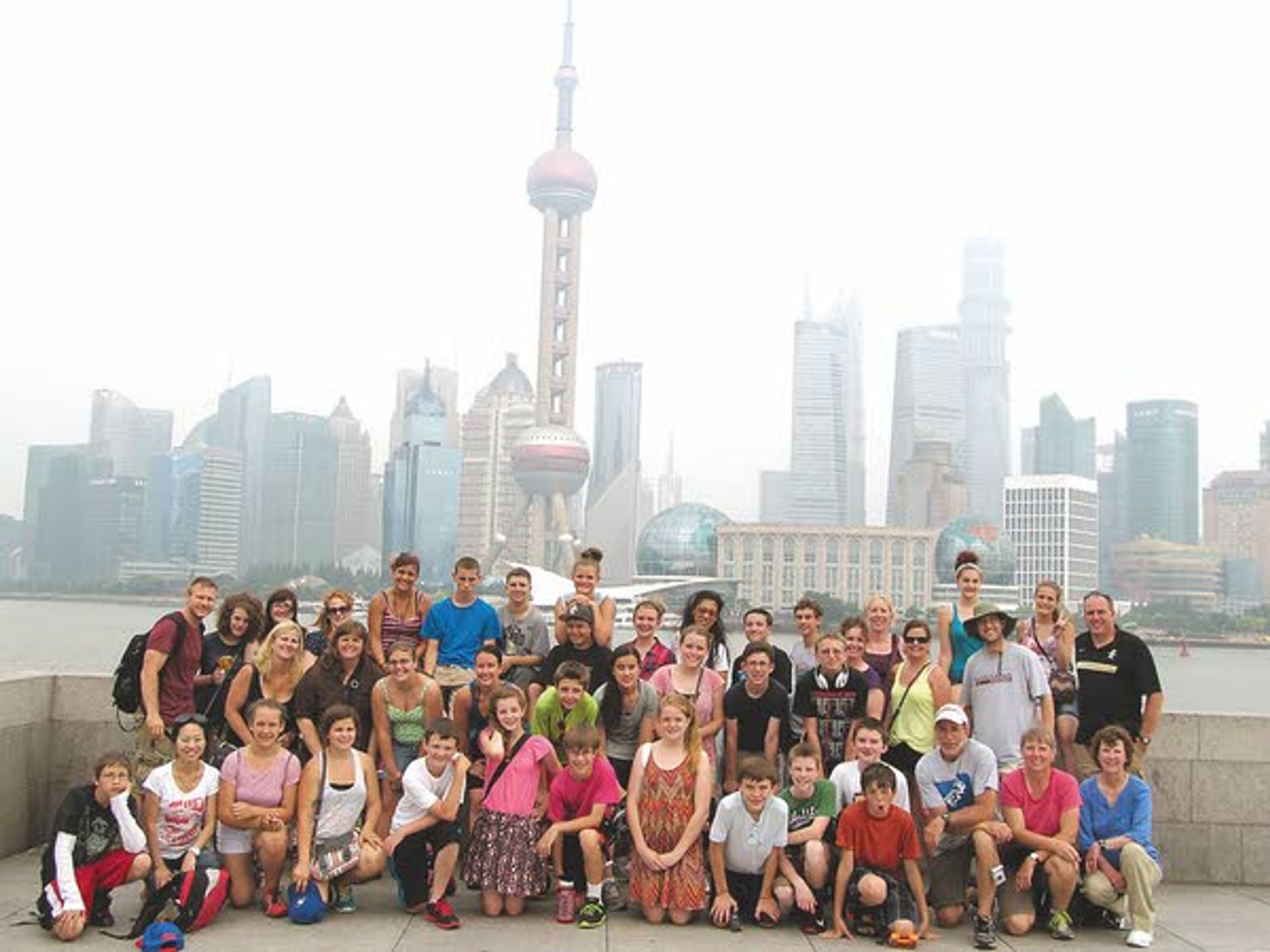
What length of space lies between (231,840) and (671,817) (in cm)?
221

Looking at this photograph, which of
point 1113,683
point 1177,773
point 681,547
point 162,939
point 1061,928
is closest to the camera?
point 162,939

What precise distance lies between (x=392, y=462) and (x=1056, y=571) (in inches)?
3331

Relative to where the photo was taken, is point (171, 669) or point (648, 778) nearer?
point (648, 778)

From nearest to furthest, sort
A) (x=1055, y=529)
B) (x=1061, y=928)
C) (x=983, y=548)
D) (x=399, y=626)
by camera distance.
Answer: (x=1061, y=928) < (x=399, y=626) < (x=983, y=548) < (x=1055, y=529)

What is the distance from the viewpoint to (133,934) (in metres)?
5.56

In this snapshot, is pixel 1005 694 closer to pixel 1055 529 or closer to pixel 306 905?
pixel 306 905

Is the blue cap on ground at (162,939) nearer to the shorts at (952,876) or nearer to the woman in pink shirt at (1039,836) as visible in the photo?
the shorts at (952,876)

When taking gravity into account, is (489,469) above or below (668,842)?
above

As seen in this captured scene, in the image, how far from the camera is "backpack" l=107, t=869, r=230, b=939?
5.61 metres

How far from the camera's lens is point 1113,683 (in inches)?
274

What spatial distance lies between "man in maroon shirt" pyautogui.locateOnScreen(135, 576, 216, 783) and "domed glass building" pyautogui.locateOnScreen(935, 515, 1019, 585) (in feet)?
346

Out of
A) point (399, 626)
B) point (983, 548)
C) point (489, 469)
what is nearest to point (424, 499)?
point (489, 469)

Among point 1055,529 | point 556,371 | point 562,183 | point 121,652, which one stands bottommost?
point 121,652

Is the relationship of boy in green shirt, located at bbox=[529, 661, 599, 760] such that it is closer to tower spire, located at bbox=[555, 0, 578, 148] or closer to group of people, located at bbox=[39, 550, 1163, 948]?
group of people, located at bbox=[39, 550, 1163, 948]
